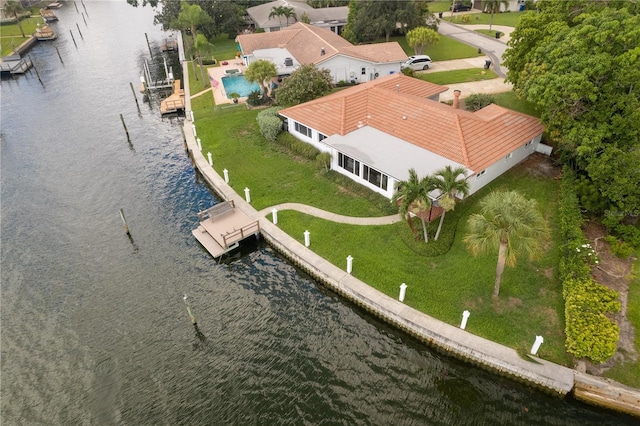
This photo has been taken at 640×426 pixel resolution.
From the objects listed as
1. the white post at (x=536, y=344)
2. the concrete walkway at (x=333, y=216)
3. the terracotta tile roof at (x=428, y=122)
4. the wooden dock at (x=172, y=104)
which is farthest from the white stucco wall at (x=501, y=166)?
the wooden dock at (x=172, y=104)

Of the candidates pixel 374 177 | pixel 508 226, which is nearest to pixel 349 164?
pixel 374 177

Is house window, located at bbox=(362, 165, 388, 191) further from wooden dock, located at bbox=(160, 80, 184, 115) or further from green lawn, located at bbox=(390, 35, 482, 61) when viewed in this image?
green lawn, located at bbox=(390, 35, 482, 61)

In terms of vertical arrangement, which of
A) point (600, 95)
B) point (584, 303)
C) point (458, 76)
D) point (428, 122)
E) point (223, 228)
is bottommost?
point (223, 228)

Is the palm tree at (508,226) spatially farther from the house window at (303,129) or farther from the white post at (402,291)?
the house window at (303,129)

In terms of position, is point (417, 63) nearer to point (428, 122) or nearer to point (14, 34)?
point (428, 122)

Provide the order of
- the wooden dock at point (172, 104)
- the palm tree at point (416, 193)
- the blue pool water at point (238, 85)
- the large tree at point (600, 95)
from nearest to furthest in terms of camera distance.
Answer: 1. the palm tree at point (416, 193)
2. the large tree at point (600, 95)
3. the wooden dock at point (172, 104)
4. the blue pool water at point (238, 85)

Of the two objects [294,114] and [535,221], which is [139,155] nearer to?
[294,114]
